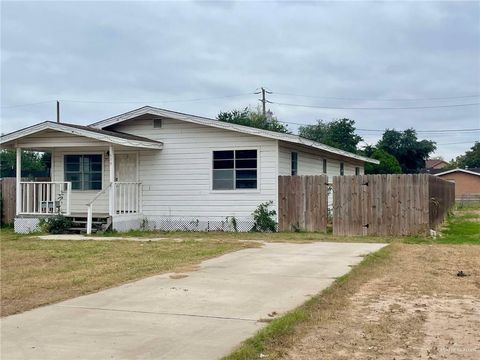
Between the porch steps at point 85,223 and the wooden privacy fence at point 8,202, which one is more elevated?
the wooden privacy fence at point 8,202

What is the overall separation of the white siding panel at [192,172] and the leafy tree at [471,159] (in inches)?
3141

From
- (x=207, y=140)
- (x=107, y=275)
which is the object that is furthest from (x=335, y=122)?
(x=107, y=275)

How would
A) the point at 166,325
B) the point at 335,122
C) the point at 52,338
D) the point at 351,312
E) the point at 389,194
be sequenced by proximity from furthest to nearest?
1. the point at 335,122
2. the point at 389,194
3. the point at 351,312
4. the point at 166,325
5. the point at 52,338

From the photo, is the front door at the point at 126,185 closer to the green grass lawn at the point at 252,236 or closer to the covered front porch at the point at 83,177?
the covered front porch at the point at 83,177

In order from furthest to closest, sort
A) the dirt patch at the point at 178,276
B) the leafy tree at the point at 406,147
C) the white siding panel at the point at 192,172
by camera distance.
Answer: the leafy tree at the point at 406,147
the white siding panel at the point at 192,172
the dirt patch at the point at 178,276

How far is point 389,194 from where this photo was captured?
16.1 m

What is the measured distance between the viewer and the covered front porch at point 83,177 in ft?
57.3

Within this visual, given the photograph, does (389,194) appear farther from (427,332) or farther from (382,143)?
(382,143)

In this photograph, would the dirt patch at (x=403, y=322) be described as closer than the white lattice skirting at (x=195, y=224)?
Yes

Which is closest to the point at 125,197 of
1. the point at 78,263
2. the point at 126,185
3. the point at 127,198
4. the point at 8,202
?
the point at 127,198

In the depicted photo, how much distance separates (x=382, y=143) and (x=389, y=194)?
3699cm

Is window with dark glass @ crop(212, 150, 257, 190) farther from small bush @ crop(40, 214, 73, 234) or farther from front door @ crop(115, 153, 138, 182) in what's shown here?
small bush @ crop(40, 214, 73, 234)

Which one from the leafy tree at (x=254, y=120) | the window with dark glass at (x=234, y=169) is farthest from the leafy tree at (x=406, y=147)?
the window with dark glass at (x=234, y=169)

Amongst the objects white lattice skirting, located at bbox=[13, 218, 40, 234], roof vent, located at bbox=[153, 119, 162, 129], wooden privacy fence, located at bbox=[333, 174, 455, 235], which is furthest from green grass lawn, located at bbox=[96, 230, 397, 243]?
roof vent, located at bbox=[153, 119, 162, 129]
